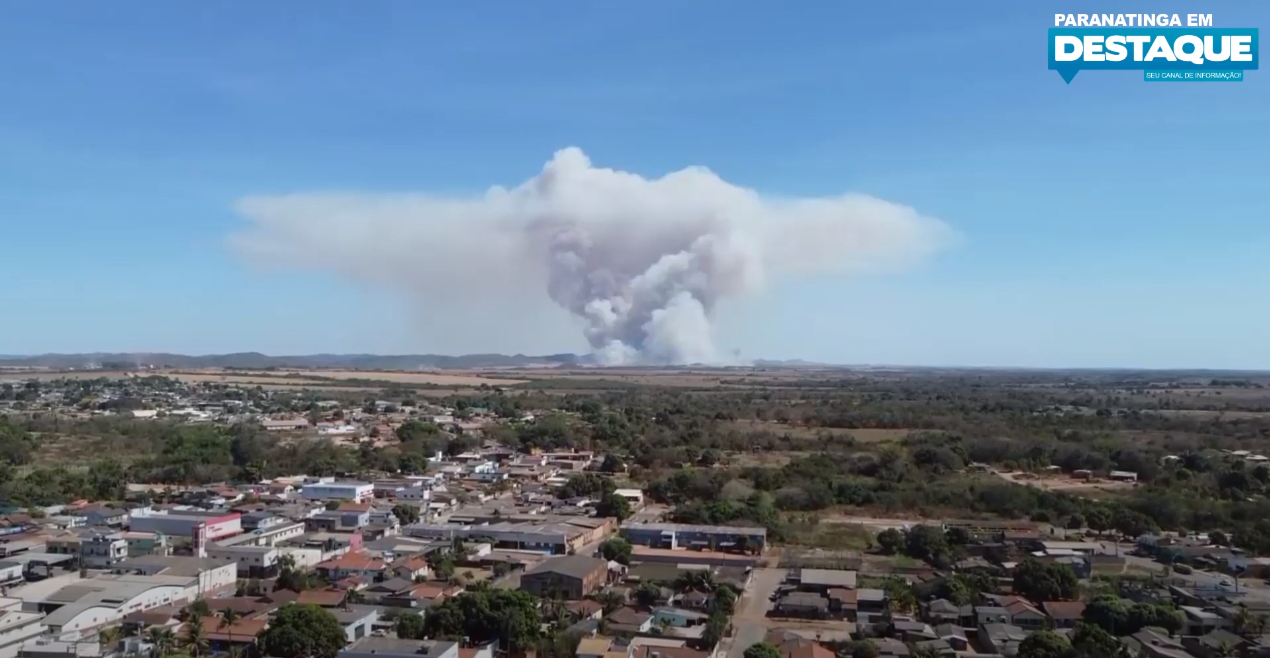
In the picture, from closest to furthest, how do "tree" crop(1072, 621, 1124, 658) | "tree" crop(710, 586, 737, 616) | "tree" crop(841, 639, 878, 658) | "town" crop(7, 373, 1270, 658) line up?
"tree" crop(1072, 621, 1124, 658) → "tree" crop(841, 639, 878, 658) → "town" crop(7, 373, 1270, 658) → "tree" crop(710, 586, 737, 616)

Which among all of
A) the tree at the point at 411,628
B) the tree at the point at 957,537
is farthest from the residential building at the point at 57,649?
the tree at the point at 957,537

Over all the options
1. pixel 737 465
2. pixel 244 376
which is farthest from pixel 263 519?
pixel 244 376

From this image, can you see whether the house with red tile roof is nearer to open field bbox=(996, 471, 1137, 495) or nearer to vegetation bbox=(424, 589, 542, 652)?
vegetation bbox=(424, 589, 542, 652)

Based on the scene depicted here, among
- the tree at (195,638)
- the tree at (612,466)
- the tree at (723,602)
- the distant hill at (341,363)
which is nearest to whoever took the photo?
the tree at (195,638)

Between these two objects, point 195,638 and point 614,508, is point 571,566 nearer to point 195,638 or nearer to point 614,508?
point 195,638

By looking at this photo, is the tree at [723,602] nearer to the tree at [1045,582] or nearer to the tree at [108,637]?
the tree at [1045,582]

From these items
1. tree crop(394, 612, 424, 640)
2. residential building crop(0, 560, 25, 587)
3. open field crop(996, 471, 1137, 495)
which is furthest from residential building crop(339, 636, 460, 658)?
open field crop(996, 471, 1137, 495)
